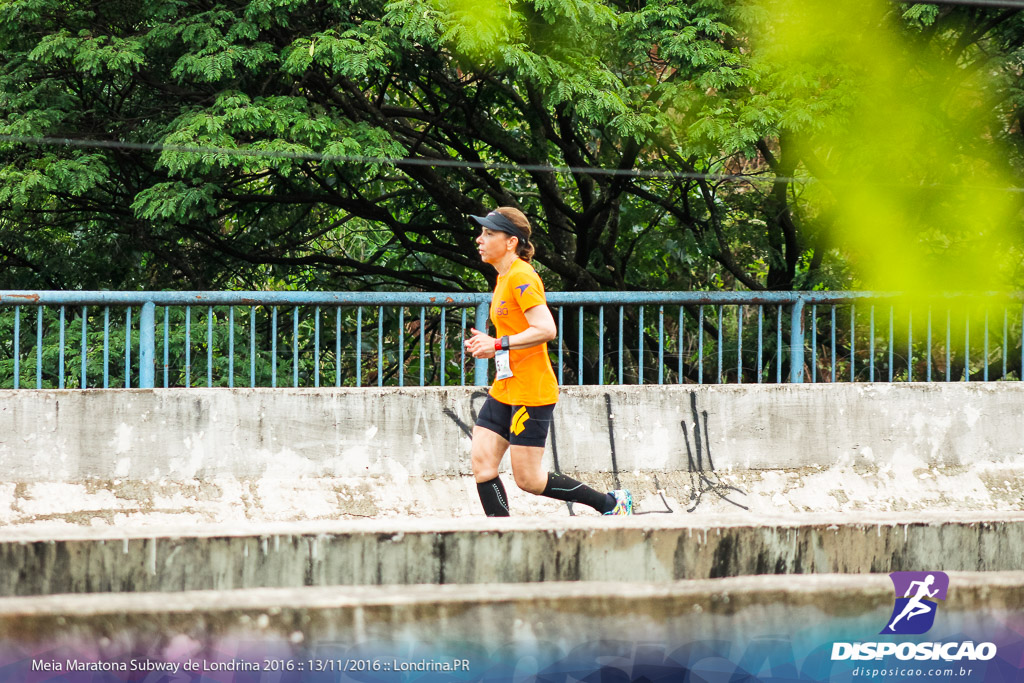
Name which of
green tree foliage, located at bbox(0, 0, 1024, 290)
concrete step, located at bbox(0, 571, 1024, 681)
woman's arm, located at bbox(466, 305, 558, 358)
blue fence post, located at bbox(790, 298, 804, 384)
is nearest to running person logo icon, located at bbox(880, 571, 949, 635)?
concrete step, located at bbox(0, 571, 1024, 681)

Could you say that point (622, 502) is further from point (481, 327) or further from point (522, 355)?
point (481, 327)

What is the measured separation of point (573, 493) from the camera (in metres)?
4.71

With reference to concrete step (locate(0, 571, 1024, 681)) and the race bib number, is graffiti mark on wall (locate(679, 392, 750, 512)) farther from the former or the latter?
concrete step (locate(0, 571, 1024, 681))

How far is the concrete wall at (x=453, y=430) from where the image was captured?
5.21 m

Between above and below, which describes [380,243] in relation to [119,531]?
above

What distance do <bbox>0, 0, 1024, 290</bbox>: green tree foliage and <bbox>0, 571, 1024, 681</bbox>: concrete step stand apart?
5449mm

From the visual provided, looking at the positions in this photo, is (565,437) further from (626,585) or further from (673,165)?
(673,165)

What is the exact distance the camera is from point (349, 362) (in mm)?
10984

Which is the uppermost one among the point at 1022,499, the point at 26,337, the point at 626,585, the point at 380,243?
the point at 380,243

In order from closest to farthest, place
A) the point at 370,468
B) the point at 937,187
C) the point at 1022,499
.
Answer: the point at 370,468, the point at 1022,499, the point at 937,187

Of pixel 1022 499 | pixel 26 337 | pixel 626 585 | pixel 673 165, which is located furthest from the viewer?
pixel 673 165

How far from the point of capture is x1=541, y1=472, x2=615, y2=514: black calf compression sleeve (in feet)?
15.4

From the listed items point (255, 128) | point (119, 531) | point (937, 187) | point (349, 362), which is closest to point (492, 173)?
point (349, 362)

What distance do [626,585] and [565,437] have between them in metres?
3.40
